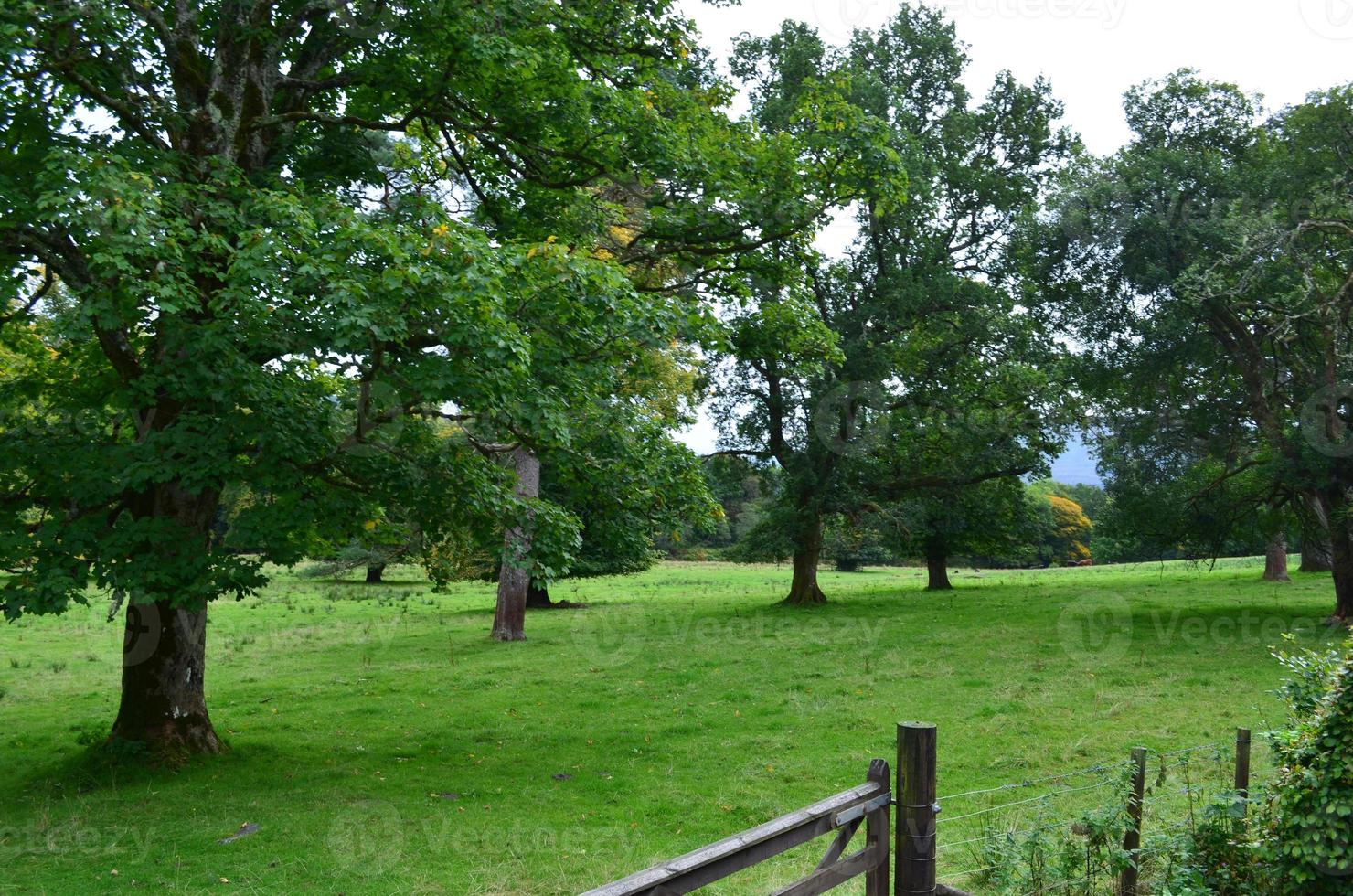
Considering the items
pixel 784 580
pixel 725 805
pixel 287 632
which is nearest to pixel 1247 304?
pixel 725 805

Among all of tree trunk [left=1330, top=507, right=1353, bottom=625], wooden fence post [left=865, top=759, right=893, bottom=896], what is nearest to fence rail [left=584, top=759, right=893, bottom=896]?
wooden fence post [left=865, top=759, right=893, bottom=896]

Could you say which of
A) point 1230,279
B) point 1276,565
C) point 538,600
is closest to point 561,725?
point 1230,279

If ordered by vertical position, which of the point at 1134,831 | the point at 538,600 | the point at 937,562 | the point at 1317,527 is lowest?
the point at 538,600

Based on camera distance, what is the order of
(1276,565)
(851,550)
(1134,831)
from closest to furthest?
(1134,831), (1276,565), (851,550)

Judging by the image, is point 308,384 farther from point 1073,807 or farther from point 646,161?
point 1073,807

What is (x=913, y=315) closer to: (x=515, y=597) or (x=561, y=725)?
(x=515, y=597)

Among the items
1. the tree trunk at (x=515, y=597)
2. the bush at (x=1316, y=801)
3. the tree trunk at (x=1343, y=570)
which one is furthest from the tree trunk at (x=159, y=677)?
the tree trunk at (x=1343, y=570)

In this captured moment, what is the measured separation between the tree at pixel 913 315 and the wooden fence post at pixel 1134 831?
73.3 feet

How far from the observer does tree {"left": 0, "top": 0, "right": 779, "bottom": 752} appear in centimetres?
938

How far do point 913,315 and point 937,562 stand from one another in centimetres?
1391

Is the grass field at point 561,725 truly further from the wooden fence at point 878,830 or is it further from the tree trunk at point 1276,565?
the tree trunk at point 1276,565

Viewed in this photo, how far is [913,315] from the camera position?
3088 cm

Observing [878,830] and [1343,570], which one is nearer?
[878,830]

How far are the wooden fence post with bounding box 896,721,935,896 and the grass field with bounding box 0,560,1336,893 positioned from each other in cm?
256
